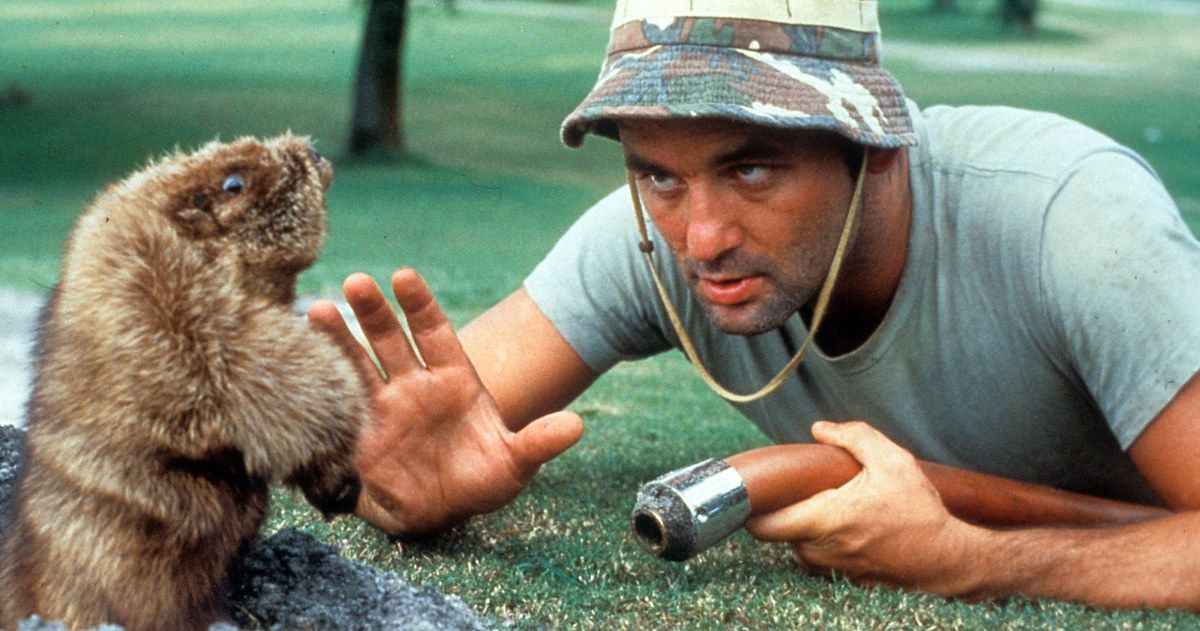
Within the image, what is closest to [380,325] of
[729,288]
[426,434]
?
[426,434]

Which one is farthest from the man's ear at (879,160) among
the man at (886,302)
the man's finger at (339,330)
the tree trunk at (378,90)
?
the tree trunk at (378,90)

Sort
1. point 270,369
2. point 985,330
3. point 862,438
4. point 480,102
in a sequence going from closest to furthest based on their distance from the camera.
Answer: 1. point 270,369
2. point 862,438
3. point 985,330
4. point 480,102

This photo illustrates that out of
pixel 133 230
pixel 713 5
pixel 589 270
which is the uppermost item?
pixel 713 5

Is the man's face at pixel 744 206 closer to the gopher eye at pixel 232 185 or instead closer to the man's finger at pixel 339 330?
the man's finger at pixel 339 330

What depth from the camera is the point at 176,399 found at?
7.63 ft

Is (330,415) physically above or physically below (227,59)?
above

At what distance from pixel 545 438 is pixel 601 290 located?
41.2 inches

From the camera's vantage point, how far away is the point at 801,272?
3260 mm

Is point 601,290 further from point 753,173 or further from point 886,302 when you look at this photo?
point 753,173

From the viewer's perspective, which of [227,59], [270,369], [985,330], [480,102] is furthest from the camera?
[227,59]

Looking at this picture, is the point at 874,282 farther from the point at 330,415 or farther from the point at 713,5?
the point at 330,415

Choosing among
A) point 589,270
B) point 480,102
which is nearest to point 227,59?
point 480,102

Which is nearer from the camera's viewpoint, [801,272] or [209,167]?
[209,167]

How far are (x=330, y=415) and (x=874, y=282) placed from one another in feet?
5.22
